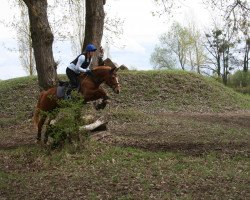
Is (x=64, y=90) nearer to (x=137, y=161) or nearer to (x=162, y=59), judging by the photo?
(x=137, y=161)

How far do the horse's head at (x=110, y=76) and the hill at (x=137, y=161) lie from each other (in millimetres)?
1576

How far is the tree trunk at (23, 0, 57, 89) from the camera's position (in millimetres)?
14570

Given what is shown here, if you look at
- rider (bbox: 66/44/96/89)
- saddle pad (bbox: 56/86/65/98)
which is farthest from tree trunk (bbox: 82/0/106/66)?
saddle pad (bbox: 56/86/65/98)

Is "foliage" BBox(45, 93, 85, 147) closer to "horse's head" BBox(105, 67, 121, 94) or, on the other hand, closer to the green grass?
the green grass

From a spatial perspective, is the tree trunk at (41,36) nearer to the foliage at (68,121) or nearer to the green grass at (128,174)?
the green grass at (128,174)

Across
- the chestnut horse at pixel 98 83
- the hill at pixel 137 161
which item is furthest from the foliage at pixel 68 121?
the chestnut horse at pixel 98 83

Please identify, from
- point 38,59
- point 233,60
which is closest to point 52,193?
point 38,59

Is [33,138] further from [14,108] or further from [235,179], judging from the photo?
[14,108]

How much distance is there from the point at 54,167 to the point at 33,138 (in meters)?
4.86

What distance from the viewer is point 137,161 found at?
34.1 ft

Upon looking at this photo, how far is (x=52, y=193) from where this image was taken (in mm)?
8086

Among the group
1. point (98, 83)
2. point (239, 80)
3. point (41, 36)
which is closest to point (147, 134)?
point (98, 83)

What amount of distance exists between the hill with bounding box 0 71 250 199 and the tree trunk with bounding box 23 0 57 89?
243 cm

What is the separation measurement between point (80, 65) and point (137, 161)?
287 centimetres
